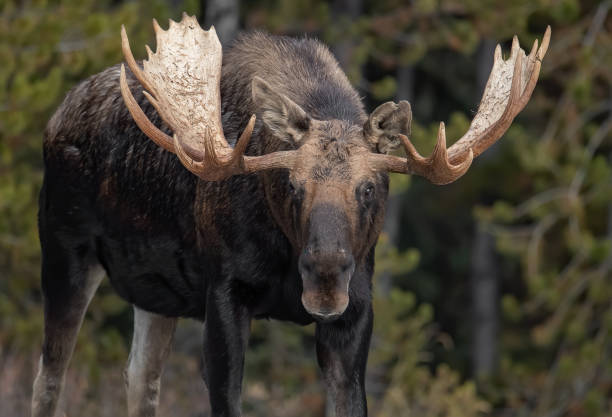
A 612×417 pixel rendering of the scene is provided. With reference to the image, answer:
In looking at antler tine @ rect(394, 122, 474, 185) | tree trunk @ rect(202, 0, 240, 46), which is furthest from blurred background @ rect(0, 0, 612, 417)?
antler tine @ rect(394, 122, 474, 185)

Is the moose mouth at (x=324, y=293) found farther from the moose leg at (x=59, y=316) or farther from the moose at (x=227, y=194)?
the moose leg at (x=59, y=316)

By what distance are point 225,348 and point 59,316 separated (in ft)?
4.77

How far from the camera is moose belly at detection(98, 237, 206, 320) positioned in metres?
6.11

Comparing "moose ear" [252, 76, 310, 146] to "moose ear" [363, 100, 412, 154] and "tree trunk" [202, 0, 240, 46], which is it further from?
"tree trunk" [202, 0, 240, 46]

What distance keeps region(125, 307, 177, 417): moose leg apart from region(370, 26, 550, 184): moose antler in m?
2.03

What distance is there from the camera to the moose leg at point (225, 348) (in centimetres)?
556

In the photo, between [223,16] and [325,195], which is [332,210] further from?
[223,16]

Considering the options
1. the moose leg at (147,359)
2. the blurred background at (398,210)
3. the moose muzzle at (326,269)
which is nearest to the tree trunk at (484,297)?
the blurred background at (398,210)

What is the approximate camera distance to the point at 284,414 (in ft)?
40.9

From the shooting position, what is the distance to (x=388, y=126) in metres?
5.27

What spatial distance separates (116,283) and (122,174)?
23.1 inches

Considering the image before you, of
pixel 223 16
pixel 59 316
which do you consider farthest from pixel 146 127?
pixel 223 16

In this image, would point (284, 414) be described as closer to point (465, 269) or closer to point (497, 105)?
point (497, 105)

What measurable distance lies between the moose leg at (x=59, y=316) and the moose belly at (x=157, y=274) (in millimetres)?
198
